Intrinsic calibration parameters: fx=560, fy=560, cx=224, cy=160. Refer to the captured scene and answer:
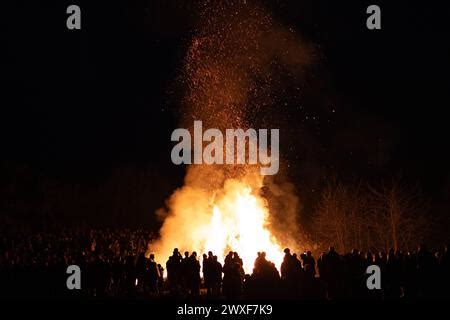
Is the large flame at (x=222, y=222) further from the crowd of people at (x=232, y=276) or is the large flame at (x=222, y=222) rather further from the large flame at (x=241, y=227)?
the crowd of people at (x=232, y=276)

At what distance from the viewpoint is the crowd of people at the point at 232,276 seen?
47.4 ft

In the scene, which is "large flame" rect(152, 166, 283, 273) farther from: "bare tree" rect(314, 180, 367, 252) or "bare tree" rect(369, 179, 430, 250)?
"bare tree" rect(314, 180, 367, 252)

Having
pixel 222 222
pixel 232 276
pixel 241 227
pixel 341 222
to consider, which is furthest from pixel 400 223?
pixel 232 276

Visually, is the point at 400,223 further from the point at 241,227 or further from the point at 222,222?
the point at 222,222

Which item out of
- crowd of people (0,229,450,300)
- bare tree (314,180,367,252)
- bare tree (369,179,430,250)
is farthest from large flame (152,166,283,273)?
bare tree (314,180,367,252)

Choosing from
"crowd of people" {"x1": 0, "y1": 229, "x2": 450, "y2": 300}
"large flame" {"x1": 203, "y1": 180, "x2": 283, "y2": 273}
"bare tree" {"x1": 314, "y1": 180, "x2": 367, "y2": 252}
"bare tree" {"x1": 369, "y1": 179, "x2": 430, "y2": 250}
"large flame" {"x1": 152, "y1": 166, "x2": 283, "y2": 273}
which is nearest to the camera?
"crowd of people" {"x1": 0, "y1": 229, "x2": 450, "y2": 300}

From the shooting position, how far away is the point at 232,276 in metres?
15.2

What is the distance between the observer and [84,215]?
4809 centimetres

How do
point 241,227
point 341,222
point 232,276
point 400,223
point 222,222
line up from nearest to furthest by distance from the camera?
point 232,276 < point 241,227 < point 222,222 < point 400,223 < point 341,222

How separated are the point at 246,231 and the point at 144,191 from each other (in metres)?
30.6

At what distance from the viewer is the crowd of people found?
14445 millimetres

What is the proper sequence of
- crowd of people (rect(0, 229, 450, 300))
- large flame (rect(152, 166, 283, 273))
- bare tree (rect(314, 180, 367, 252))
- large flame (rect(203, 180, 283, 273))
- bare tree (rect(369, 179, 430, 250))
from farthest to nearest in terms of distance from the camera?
1. bare tree (rect(314, 180, 367, 252))
2. bare tree (rect(369, 179, 430, 250))
3. large flame (rect(152, 166, 283, 273))
4. large flame (rect(203, 180, 283, 273))
5. crowd of people (rect(0, 229, 450, 300))

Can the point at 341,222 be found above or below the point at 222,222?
below

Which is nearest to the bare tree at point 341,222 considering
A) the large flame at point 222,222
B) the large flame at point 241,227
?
the large flame at point 222,222
